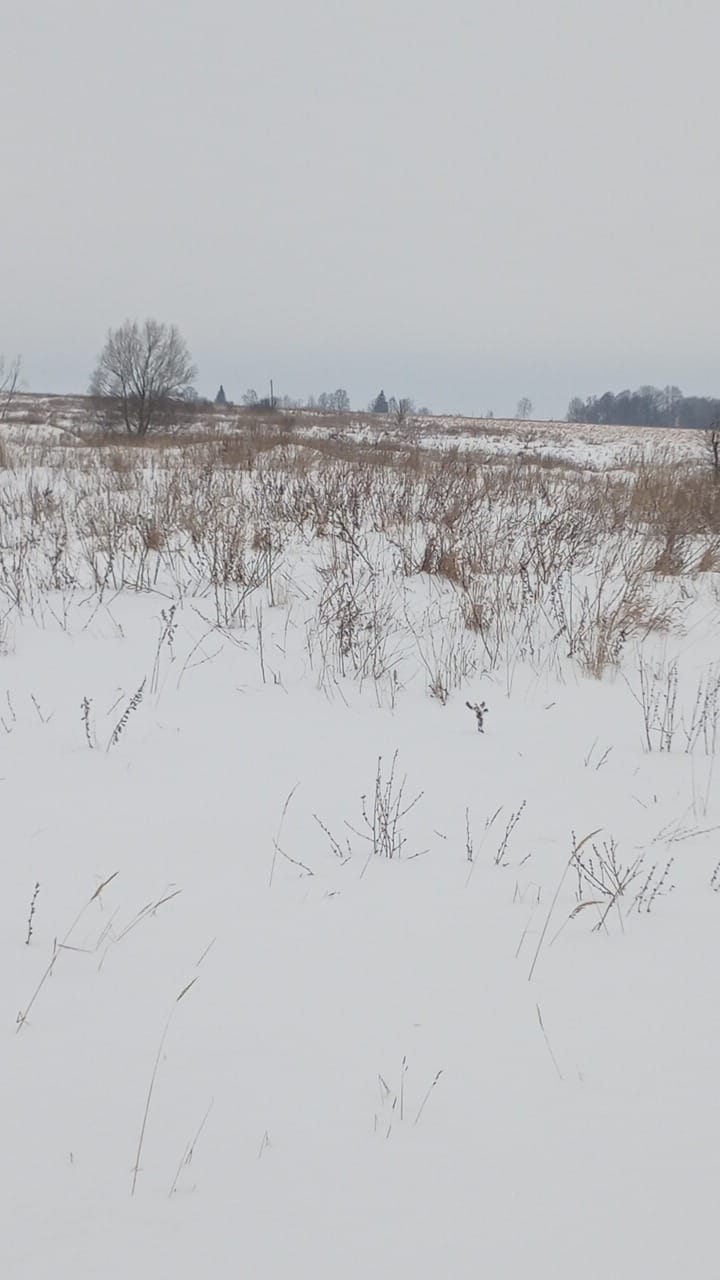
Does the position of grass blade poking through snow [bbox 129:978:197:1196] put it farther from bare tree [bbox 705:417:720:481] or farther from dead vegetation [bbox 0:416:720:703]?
bare tree [bbox 705:417:720:481]

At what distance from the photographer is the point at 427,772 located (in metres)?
2.67

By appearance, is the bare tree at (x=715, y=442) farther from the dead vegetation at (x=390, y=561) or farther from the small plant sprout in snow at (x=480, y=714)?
the small plant sprout in snow at (x=480, y=714)

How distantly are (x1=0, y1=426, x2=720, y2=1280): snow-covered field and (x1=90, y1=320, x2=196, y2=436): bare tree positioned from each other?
2185cm

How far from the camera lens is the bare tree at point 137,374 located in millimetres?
22625

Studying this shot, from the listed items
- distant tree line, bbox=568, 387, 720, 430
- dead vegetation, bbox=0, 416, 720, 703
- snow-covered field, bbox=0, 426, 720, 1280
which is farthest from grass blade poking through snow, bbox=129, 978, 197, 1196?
distant tree line, bbox=568, 387, 720, 430

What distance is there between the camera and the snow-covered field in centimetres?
103

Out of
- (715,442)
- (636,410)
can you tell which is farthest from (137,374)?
(636,410)

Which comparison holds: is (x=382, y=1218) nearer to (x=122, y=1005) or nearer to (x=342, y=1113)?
(x=342, y=1113)

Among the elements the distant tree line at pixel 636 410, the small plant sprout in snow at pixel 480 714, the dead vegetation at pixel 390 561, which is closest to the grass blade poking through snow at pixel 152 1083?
the small plant sprout in snow at pixel 480 714

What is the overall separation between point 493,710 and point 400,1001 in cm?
202

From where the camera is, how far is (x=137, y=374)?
895 inches

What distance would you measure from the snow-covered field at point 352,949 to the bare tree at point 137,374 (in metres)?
21.9

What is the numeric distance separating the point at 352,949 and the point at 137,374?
25.4m

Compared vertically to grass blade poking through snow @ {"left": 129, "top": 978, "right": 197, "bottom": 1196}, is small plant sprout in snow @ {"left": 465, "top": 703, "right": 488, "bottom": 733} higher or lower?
higher
